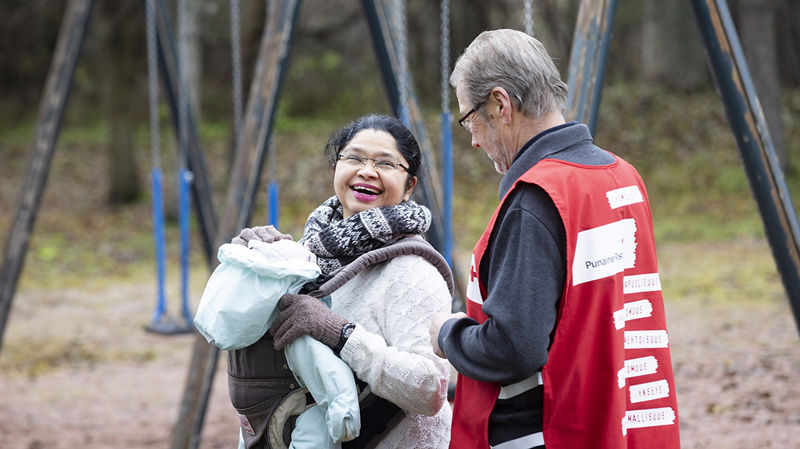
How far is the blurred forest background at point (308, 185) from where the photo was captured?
5.86 metres

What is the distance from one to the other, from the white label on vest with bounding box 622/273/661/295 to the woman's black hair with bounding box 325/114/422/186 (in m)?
0.64

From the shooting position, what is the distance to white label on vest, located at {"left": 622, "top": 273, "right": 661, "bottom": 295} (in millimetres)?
1791

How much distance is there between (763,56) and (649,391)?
12665mm

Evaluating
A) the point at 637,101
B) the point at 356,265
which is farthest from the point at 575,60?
the point at 637,101

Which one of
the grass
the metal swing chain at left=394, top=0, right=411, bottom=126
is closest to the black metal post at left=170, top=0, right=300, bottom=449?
the metal swing chain at left=394, top=0, right=411, bottom=126

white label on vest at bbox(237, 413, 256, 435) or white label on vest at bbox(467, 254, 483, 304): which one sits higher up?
white label on vest at bbox(467, 254, 483, 304)

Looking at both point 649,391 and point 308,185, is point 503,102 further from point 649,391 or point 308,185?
point 308,185

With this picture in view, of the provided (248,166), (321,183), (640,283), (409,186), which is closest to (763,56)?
(321,183)

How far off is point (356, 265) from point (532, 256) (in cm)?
54

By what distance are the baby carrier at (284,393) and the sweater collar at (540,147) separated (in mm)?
371

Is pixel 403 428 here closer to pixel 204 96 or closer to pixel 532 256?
pixel 532 256

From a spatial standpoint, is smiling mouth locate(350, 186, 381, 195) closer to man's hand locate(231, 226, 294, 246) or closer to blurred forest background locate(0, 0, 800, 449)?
man's hand locate(231, 226, 294, 246)

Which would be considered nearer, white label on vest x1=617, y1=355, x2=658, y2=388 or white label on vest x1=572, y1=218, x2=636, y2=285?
white label on vest x1=572, y1=218, x2=636, y2=285

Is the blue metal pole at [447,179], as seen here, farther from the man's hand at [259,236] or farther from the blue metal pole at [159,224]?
the blue metal pole at [159,224]
